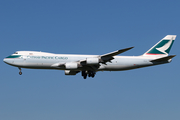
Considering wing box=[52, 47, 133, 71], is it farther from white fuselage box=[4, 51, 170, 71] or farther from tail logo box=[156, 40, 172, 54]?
tail logo box=[156, 40, 172, 54]

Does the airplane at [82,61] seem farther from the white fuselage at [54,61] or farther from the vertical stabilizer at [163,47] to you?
the vertical stabilizer at [163,47]

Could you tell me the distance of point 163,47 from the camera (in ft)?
176

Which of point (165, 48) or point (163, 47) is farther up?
point (163, 47)

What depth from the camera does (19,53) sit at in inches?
1887

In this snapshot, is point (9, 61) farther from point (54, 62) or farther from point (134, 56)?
point (134, 56)

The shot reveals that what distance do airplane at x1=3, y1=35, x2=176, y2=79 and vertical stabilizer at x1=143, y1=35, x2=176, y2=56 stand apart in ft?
5.22

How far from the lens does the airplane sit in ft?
152

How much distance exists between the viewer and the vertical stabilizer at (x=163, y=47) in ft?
173

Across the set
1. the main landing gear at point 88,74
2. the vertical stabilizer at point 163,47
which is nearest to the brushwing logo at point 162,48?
the vertical stabilizer at point 163,47

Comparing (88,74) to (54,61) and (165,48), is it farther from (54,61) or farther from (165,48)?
(165,48)

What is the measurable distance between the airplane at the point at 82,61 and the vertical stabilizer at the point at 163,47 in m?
1.59

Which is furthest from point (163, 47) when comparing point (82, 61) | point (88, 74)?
point (82, 61)

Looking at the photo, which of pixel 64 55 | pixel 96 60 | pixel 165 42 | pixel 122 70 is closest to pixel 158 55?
pixel 165 42

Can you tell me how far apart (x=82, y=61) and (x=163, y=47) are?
1683 centimetres
